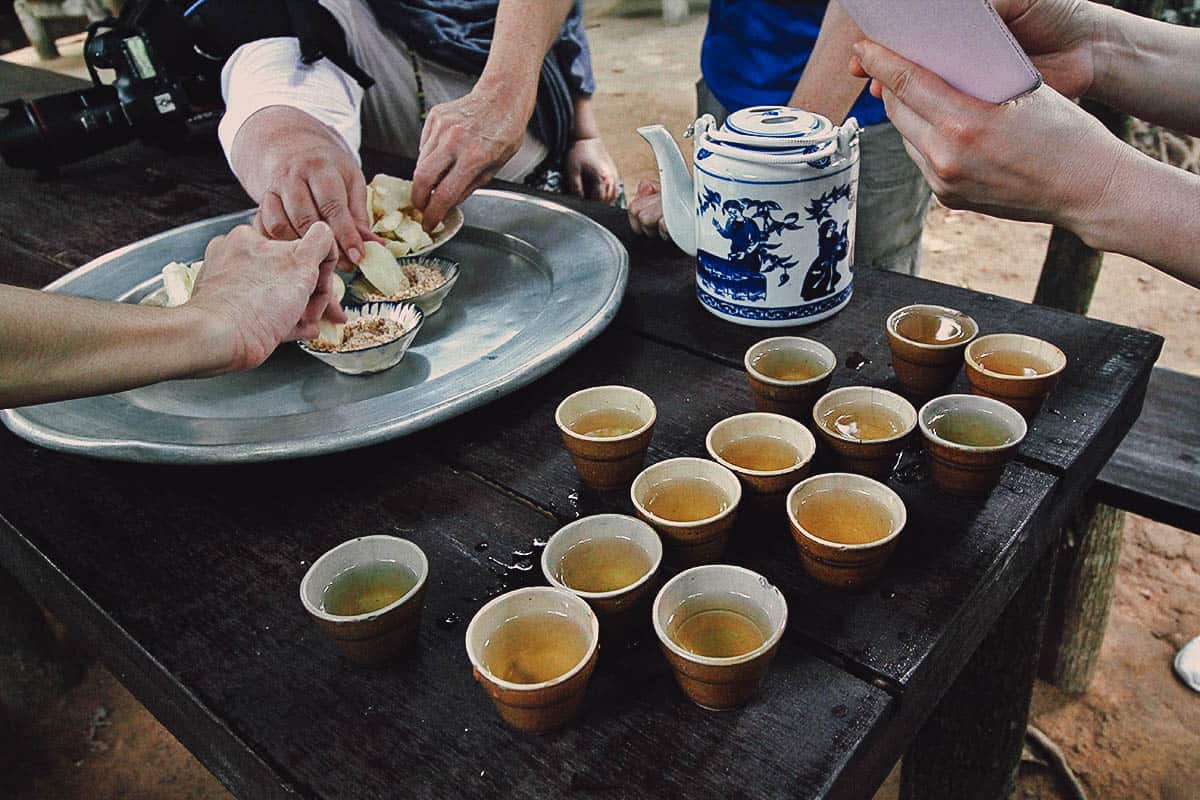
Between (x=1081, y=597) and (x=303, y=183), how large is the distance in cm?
190

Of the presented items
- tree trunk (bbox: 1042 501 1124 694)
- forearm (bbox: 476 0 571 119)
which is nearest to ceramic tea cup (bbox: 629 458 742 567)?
forearm (bbox: 476 0 571 119)

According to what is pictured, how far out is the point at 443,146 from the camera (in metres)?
Answer: 1.60

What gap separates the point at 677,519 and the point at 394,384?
537 millimetres

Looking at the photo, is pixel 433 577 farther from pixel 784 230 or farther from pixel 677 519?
pixel 784 230

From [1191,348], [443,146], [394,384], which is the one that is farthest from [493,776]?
[1191,348]

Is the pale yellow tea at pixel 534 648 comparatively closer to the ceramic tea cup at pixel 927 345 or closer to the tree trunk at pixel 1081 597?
the ceramic tea cup at pixel 927 345

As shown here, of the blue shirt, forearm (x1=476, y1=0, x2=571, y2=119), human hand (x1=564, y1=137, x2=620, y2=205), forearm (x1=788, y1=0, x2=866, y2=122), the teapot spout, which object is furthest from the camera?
human hand (x1=564, y1=137, x2=620, y2=205)

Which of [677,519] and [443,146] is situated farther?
[443,146]

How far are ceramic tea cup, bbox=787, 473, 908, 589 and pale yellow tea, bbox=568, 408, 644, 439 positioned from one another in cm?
24

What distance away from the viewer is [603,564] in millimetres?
901

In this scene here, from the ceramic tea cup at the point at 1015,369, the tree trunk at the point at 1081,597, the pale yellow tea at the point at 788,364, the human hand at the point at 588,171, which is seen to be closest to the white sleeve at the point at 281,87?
the human hand at the point at 588,171

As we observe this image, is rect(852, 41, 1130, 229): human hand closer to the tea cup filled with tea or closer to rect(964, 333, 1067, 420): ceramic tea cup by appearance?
rect(964, 333, 1067, 420): ceramic tea cup

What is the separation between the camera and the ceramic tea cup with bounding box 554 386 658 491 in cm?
101

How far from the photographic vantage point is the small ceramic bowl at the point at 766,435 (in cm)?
95
